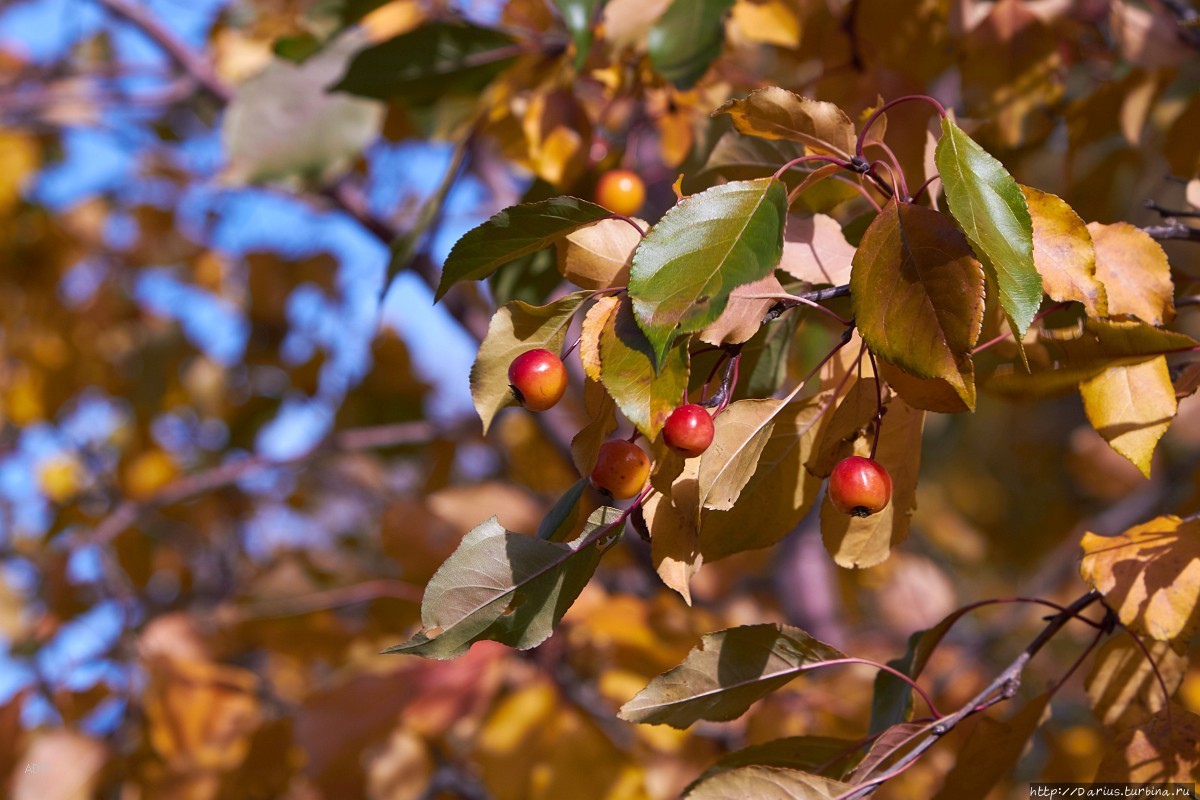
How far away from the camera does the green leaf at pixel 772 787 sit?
0.51 meters

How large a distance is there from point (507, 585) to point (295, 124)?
81 cm

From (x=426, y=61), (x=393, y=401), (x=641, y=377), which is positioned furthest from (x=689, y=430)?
(x=393, y=401)

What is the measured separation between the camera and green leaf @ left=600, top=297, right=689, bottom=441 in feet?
1.48

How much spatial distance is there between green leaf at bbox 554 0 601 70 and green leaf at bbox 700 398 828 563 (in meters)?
0.37

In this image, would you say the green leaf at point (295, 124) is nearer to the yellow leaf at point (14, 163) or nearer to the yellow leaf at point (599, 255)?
the yellow leaf at point (599, 255)

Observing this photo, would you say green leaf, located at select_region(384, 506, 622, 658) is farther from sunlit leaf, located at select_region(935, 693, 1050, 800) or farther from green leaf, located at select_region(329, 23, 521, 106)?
green leaf, located at select_region(329, 23, 521, 106)

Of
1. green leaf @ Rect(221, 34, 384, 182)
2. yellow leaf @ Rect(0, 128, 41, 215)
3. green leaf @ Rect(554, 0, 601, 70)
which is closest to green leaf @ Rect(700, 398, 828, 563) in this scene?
green leaf @ Rect(554, 0, 601, 70)

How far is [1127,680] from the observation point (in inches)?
25.1

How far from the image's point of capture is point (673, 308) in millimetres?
439

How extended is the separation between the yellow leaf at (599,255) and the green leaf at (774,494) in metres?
0.13

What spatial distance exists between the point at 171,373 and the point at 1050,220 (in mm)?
2203

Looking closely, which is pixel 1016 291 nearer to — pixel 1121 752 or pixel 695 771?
pixel 1121 752

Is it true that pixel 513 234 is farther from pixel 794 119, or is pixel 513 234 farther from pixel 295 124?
pixel 295 124

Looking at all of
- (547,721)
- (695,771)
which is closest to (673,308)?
(547,721)
